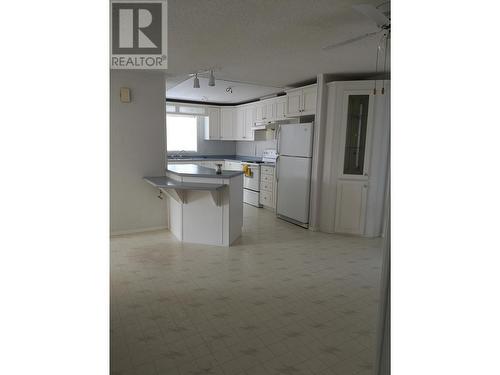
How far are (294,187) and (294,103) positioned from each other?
1.40 meters

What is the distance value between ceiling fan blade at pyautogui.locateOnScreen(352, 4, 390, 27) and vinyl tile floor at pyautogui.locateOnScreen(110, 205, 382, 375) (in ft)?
7.07

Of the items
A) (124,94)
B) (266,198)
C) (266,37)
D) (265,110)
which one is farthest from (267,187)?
(266,37)

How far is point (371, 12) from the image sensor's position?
6.72 ft

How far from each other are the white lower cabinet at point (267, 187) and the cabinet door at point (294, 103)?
121 centimetres

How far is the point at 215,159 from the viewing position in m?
7.72

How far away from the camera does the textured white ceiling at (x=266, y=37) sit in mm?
2383

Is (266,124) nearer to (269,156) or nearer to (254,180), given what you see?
(269,156)

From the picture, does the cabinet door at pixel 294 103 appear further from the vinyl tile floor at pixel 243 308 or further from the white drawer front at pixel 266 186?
the vinyl tile floor at pixel 243 308

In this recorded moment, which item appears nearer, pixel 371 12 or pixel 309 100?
pixel 371 12

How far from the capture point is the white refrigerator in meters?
4.95

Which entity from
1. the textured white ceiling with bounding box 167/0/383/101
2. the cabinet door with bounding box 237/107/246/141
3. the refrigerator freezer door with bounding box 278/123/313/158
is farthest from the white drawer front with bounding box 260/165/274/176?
the textured white ceiling with bounding box 167/0/383/101
